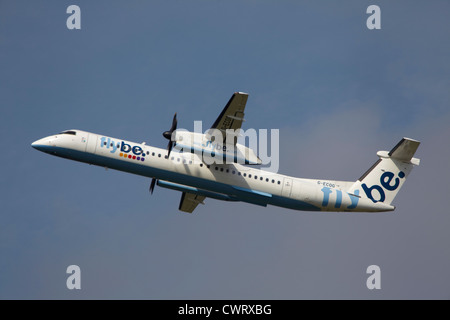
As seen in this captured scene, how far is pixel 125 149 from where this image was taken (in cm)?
3772

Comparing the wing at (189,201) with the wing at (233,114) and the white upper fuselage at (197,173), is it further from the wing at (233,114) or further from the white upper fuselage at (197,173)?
the wing at (233,114)

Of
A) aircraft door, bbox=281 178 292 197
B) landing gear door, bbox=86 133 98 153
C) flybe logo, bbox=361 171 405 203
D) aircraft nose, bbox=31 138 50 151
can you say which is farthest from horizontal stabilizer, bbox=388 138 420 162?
aircraft nose, bbox=31 138 50 151

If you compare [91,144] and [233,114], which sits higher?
[233,114]

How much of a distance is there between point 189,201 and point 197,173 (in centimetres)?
540

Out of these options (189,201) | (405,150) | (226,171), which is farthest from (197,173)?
(405,150)

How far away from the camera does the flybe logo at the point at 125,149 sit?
123 feet

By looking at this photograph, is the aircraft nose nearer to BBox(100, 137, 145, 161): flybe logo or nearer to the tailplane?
BBox(100, 137, 145, 161): flybe logo

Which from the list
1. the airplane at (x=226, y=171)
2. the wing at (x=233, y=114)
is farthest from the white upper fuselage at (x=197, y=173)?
the wing at (x=233, y=114)

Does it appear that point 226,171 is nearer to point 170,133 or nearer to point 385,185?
point 170,133

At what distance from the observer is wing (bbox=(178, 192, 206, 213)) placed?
1671 inches

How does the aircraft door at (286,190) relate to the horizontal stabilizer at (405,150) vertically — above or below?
below

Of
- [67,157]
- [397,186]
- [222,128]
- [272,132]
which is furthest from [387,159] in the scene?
[67,157]

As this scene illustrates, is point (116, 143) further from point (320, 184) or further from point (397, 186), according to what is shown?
point (397, 186)

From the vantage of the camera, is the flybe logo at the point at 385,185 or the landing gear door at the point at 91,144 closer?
the landing gear door at the point at 91,144
